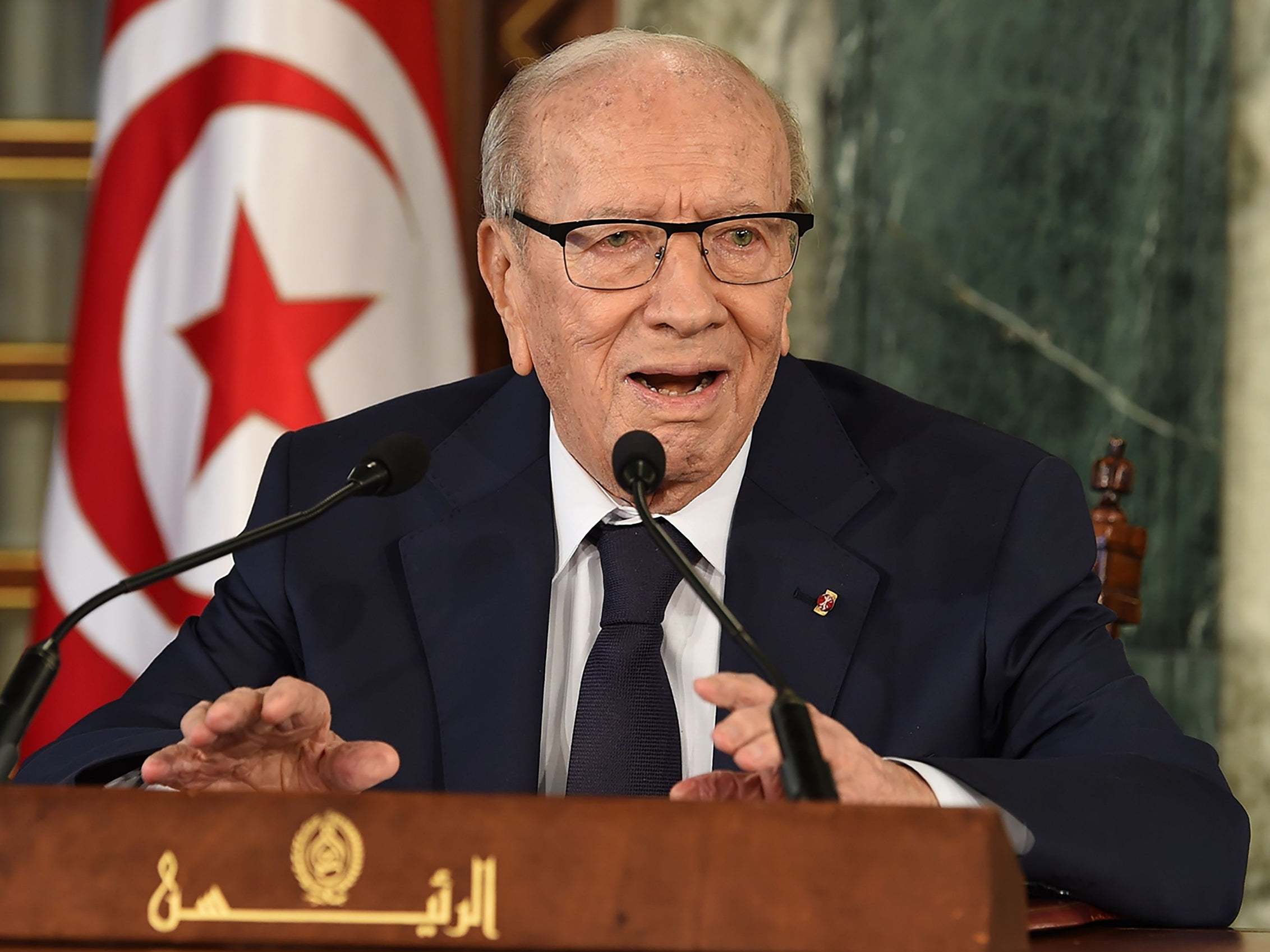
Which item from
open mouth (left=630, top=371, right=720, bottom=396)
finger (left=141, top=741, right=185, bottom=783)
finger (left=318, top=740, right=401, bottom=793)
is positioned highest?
open mouth (left=630, top=371, right=720, bottom=396)

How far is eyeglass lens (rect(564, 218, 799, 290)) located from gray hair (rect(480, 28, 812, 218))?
0.11 m

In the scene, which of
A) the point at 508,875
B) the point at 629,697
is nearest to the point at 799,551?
the point at 629,697

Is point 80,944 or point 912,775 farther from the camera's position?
point 912,775

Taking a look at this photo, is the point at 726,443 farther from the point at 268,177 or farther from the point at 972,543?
the point at 268,177

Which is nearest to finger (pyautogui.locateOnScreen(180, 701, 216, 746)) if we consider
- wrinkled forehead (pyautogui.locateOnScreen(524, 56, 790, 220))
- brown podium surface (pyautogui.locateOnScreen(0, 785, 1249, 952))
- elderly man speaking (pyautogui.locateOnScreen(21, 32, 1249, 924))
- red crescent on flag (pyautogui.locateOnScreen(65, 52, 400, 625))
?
elderly man speaking (pyautogui.locateOnScreen(21, 32, 1249, 924))

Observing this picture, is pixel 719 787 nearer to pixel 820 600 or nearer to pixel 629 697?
pixel 629 697

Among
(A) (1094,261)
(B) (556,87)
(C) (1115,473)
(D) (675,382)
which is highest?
(B) (556,87)

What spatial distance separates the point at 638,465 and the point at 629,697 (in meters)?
0.43

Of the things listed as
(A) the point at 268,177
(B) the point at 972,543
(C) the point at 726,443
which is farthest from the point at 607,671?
(A) the point at 268,177

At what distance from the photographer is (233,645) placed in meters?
2.20

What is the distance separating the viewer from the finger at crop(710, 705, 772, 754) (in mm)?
1332

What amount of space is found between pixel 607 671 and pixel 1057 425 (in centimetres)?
159

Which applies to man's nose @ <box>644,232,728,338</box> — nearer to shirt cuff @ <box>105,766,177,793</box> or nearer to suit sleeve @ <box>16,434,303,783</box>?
suit sleeve @ <box>16,434,303,783</box>

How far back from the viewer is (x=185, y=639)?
7.32ft
